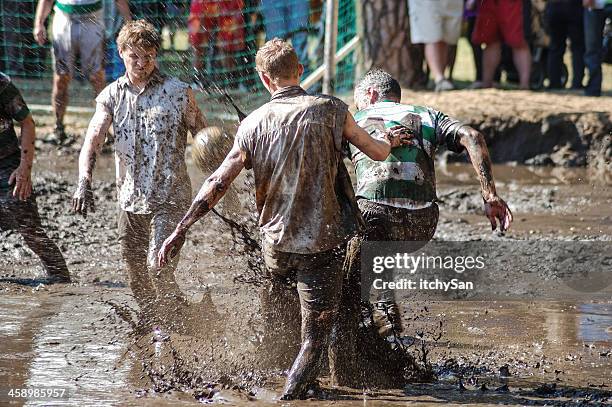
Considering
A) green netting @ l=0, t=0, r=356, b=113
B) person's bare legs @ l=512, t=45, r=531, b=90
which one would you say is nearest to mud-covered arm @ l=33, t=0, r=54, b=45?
green netting @ l=0, t=0, r=356, b=113

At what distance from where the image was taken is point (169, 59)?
12547 mm

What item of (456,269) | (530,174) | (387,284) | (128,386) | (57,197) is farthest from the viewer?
(530,174)

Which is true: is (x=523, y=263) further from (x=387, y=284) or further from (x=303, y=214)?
(x=303, y=214)

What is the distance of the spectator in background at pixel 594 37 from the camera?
13.4m

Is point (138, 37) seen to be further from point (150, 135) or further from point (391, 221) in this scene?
point (391, 221)

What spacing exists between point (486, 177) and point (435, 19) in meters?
7.86

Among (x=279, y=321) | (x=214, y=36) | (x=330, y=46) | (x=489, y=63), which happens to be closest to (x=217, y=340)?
(x=279, y=321)

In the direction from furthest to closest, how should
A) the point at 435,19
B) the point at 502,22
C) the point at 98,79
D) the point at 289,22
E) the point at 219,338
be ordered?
the point at 502,22, the point at 289,22, the point at 435,19, the point at 98,79, the point at 219,338

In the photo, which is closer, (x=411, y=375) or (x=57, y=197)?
(x=411, y=375)

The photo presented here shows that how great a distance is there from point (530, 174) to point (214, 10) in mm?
4095

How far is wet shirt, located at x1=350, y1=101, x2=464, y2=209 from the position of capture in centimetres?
635

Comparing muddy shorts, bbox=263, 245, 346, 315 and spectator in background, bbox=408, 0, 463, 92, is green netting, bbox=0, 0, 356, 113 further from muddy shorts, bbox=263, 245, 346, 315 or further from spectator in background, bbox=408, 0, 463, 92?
muddy shorts, bbox=263, 245, 346, 315

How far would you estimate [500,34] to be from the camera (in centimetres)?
1438

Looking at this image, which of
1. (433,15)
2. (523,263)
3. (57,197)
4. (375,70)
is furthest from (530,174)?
(375,70)
